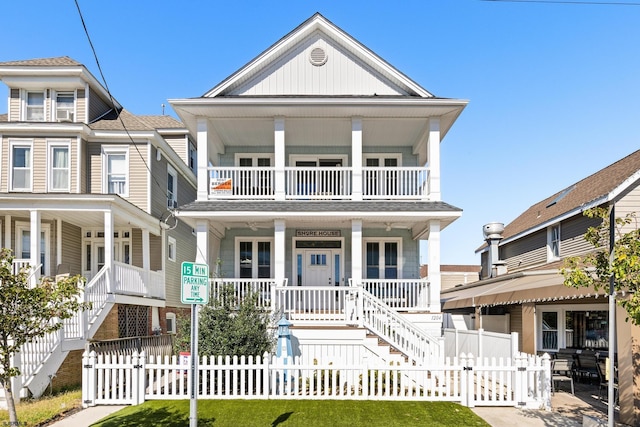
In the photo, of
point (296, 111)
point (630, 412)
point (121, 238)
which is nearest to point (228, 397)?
point (630, 412)

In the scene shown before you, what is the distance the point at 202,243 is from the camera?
15578 mm

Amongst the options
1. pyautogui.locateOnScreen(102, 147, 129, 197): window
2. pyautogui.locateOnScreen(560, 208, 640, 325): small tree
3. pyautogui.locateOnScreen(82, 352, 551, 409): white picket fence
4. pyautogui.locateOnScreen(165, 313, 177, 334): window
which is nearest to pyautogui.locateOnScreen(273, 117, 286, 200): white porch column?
pyautogui.locateOnScreen(82, 352, 551, 409): white picket fence

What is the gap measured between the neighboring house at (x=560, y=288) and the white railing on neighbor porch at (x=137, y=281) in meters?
11.4

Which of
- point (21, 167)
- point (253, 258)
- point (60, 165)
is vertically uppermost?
point (60, 165)

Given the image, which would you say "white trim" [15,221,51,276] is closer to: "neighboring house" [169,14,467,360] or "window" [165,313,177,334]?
"window" [165,313,177,334]

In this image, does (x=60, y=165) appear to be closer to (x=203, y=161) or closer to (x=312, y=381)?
(x=203, y=161)

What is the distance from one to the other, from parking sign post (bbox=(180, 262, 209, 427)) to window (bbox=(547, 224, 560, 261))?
16.4 m

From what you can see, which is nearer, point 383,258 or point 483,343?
point 483,343

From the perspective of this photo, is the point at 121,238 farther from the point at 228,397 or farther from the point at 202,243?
the point at 228,397

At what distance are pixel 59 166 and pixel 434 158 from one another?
1422 centimetres

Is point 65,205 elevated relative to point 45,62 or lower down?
lower down

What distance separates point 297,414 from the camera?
9.80 m

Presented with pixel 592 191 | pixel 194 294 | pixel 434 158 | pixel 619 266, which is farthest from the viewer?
pixel 592 191

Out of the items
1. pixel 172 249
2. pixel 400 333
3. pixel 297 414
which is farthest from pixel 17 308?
pixel 172 249
